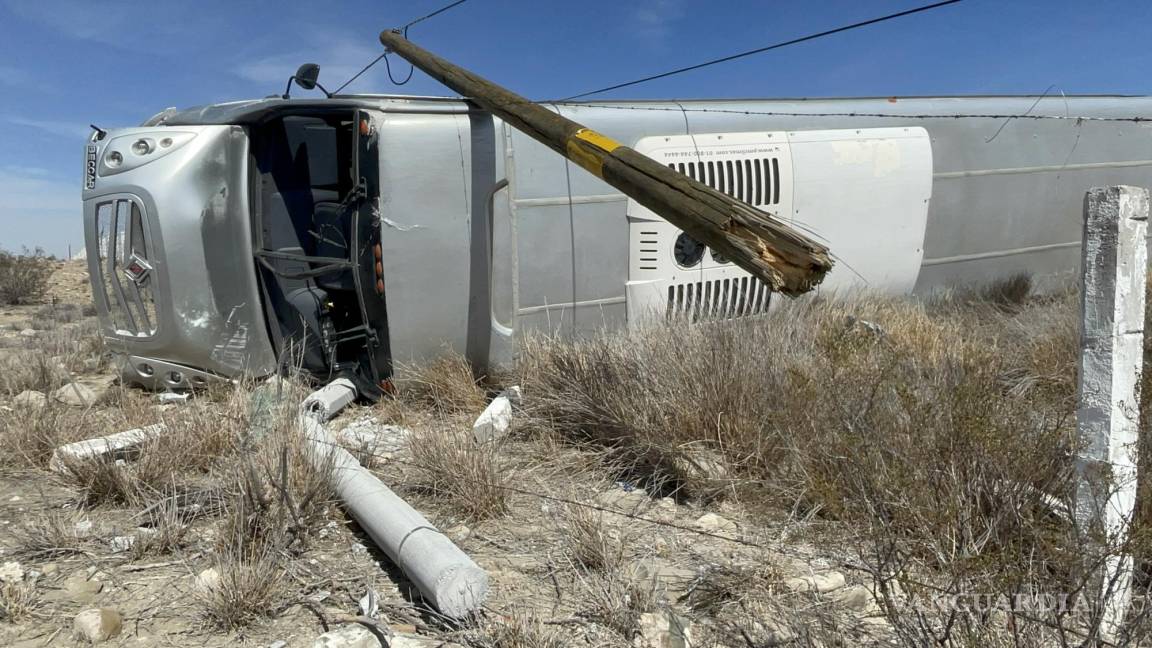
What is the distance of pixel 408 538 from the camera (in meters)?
3.23

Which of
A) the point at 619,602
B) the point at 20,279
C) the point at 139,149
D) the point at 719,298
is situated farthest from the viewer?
the point at 20,279

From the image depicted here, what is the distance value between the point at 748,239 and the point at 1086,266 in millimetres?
1178

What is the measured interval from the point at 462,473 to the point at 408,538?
0.74 metres

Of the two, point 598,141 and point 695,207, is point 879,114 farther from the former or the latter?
point 695,207

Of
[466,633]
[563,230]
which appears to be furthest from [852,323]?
[466,633]

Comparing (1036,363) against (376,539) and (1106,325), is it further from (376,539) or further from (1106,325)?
(376,539)

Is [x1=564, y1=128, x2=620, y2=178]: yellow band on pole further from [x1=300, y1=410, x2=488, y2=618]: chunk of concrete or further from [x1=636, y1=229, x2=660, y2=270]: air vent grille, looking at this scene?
[x1=300, y1=410, x2=488, y2=618]: chunk of concrete

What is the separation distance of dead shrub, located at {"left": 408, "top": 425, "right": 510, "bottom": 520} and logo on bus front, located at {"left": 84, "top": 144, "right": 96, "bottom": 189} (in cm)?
330

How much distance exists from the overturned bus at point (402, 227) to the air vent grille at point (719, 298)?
2 centimetres

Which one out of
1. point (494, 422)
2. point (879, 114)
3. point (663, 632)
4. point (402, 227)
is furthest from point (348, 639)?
point (879, 114)

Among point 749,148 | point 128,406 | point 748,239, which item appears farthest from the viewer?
point 749,148

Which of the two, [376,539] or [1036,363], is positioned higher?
[1036,363]

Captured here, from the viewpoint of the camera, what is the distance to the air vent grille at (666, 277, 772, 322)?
615cm

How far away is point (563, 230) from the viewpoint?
584cm
